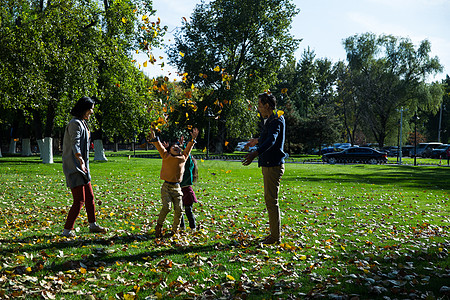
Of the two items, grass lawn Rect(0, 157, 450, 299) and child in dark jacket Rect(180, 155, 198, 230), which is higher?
child in dark jacket Rect(180, 155, 198, 230)

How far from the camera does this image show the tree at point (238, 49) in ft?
123

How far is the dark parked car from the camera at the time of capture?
3397 cm

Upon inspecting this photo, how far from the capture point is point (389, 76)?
48406 mm

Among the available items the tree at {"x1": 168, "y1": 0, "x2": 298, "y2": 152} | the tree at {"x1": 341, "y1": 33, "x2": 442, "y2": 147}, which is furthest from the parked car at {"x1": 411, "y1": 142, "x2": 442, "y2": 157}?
the tree at {"x1": 168, "y1": 0, "x2": 298, "y2": 152}

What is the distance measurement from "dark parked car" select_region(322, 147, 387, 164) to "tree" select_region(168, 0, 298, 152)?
30.9 feet

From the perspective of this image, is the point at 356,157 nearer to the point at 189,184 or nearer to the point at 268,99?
the point at 189,184

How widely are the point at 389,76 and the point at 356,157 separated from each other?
794 inches

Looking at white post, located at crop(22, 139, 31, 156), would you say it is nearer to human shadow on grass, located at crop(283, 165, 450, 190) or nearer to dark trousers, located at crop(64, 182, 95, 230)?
human shadow on grass, located at crop(283, 165, 450, 190)

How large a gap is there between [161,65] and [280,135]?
3.45m

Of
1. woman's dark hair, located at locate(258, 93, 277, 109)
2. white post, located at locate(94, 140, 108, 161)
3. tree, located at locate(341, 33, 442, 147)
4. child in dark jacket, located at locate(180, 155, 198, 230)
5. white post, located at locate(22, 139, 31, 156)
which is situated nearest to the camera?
woman's dark hair, located at locate(258, 93, 277, 109)

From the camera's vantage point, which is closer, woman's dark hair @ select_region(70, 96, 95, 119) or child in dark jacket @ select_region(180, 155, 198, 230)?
woman's dark hair @ select_region(70, 96, 95, 119)

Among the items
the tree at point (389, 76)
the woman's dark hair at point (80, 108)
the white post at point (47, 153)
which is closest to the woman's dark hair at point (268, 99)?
the woman's dark hair at point (80, 108)

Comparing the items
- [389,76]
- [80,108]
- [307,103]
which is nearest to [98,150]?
[80,108]

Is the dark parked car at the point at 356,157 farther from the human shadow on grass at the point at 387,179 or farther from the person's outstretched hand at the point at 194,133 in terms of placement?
the person's outstretched hand at the point at 194,133
